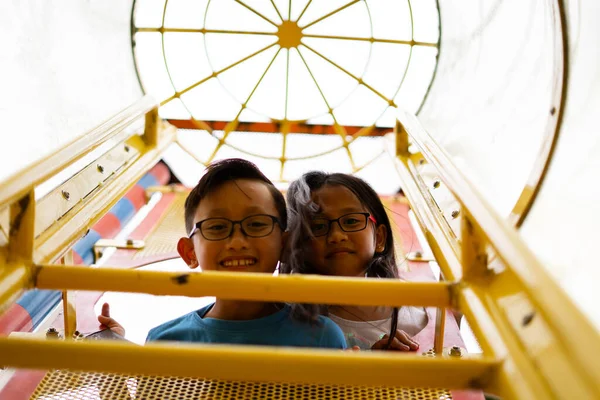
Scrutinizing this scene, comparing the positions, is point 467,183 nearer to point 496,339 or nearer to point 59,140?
point 496,339

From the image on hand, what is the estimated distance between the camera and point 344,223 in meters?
2.14

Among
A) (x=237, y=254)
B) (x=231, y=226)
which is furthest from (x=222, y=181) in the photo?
(x=237, y=254)

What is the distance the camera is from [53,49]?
2576 mm

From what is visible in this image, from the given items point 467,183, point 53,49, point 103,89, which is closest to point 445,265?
point 467,183

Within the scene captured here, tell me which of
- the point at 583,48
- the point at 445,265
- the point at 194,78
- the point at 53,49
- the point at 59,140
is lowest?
the point at 445,265

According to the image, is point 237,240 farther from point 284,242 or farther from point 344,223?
point 344,223

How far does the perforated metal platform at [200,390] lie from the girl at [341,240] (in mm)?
661

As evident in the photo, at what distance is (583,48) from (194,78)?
3114mm

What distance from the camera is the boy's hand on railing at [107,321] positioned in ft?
6.17

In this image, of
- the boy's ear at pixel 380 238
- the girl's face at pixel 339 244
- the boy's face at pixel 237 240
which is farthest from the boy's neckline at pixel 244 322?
the boy's ear at pixel 380 238

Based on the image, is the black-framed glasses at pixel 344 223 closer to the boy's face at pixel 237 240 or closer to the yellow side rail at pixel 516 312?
the boy's face at pixel 237 240

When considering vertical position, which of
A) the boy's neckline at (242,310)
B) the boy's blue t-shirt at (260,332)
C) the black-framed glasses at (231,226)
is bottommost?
the boy's blue t-shirt at (260,332)

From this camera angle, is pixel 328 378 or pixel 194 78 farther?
pixel 194 78

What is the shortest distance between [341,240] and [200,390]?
97 cm
